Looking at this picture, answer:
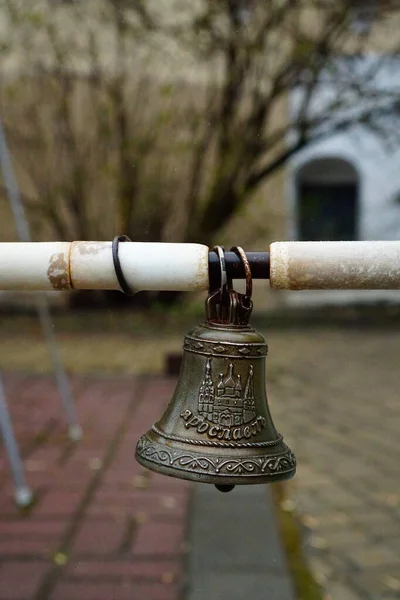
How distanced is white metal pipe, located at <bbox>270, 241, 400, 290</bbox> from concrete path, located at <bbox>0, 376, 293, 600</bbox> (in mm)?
1669

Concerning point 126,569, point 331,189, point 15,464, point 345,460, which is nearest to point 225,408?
point 126,569

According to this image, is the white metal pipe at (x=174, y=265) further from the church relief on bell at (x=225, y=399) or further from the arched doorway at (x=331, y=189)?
the arched doorway at (x=331, y=189)

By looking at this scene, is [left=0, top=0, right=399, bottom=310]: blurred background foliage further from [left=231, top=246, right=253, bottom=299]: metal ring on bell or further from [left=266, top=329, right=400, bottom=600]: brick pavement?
[left=231, top=246, right=253, bottom=299]: metal ring on bell

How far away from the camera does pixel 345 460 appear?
4184 millimetres

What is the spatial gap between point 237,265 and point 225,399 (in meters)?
0.24

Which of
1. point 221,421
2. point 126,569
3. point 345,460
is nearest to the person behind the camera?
point 221,421

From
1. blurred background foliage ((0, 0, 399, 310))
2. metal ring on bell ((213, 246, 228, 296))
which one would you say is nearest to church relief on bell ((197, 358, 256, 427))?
metal ring on bell ((213, 246, 228, 296))

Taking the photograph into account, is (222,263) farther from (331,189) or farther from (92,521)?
(331,189)

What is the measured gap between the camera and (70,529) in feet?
10.2

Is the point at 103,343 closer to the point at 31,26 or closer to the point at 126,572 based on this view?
the point at 31,26

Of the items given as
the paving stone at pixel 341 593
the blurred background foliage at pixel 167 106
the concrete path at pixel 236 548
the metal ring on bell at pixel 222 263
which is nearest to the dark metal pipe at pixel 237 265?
the metal ring on bell at pixel 222 263

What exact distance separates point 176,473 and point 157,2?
7524mm

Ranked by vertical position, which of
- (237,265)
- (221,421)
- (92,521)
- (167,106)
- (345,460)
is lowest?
(345,460)

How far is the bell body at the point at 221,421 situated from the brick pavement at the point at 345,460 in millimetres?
1533
